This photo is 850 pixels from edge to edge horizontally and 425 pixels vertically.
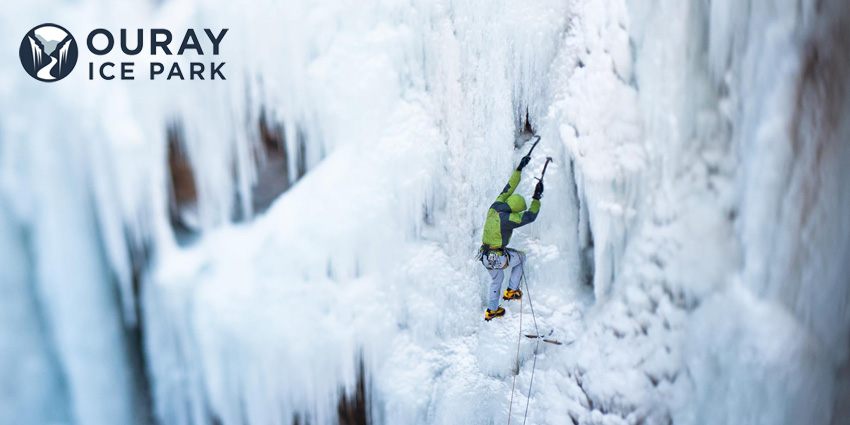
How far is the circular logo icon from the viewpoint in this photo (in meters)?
2.88

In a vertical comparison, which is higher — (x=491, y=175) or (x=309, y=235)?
(x=491, y=175)

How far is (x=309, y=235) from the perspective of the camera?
10.3 ft

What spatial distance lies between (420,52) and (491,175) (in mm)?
833

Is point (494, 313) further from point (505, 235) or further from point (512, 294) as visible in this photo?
point (505, 235)

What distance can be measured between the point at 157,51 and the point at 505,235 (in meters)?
2.16

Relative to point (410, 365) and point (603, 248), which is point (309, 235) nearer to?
point (410, 365)

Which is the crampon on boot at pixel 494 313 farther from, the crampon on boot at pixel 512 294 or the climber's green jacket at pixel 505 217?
the climber's green jacket at pixel 505 217

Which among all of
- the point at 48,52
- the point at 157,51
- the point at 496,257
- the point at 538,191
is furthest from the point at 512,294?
the point at 48,52

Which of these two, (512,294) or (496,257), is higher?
(496,257)

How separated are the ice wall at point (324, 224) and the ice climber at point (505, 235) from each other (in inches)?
5.1

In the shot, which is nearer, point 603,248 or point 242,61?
point 603,248

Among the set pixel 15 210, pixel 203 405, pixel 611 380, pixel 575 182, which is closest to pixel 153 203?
pixel 15 210

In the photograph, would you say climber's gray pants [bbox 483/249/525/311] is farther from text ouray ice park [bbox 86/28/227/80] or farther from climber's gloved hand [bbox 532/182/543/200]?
text ouray ice park [bbox 86/28/227/80]

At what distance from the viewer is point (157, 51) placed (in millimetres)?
2979
